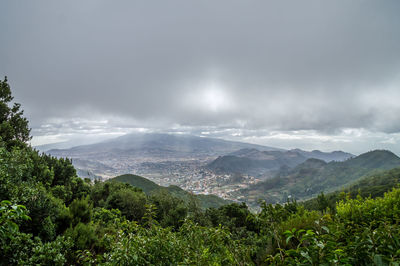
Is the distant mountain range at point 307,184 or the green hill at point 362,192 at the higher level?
the green hill at point 362,192

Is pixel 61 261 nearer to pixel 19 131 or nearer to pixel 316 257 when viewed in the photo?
pixel 316 257

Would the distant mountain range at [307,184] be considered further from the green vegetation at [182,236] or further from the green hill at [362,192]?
the green vegetation at [182,236]

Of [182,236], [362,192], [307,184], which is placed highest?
[182,236]

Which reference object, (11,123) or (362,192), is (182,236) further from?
(362,192)

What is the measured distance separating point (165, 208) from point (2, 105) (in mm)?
17239

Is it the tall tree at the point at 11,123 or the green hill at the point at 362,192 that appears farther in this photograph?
the tall tree at the point at 11,123

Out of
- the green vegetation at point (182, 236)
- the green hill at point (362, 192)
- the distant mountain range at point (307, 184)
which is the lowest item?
the distant mountain range at point (307, 184)

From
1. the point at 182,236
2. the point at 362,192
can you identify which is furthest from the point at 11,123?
the point at 362,192

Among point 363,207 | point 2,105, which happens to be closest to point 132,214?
point 2,105

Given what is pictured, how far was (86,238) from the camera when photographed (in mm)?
6172

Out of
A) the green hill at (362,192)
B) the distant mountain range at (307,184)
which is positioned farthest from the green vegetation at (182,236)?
the distant mountain range at (307,184)

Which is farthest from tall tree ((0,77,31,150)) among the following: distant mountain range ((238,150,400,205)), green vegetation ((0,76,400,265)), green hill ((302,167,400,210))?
distant mountain range ((238,150,400,205))

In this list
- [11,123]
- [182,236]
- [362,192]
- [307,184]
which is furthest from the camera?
[307,184]

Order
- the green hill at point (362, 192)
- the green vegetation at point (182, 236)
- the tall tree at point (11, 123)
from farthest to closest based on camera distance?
the tall tree at point (11, 123)
the green hill at point (362, 192)
the green vegetation at point (182, 236)
